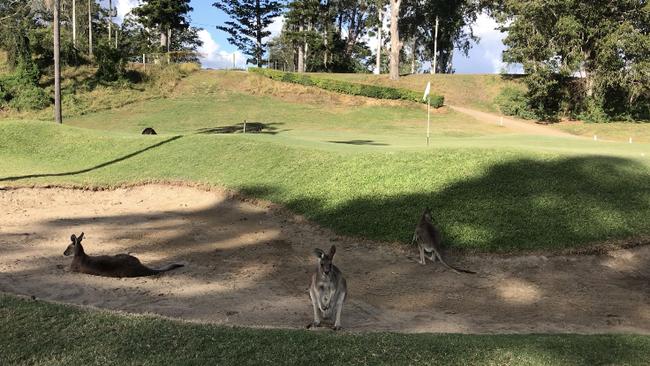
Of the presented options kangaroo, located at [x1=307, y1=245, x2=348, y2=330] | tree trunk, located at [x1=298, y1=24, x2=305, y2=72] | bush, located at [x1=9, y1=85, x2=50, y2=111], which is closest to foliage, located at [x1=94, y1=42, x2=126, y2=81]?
bush, located at [x1=9, y1=85, x2=50, y2=111]

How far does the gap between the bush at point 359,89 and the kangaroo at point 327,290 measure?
130 feet

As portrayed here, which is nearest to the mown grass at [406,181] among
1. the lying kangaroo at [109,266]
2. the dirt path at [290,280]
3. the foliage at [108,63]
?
the dirt path at [290,280]

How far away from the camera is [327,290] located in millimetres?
6996

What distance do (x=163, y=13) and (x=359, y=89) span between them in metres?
28.5

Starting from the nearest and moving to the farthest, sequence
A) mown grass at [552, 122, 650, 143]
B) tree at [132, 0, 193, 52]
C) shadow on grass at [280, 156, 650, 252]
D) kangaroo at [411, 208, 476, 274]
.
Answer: kangaroo at [411, 208, 476, 274] → shadow on grass at [280, 156, 650, 252] → mown grass at [552, 122, 650, 143] → tree at [132, 0, 193, 52]

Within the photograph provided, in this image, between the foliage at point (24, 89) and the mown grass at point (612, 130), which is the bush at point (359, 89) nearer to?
the mown grass at point (612, 130)

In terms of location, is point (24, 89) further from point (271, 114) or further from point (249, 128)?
point (271, 114)

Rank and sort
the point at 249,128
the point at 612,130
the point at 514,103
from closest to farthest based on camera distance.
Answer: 1. the point at 612,130
2. the point at 249,128
3. the point at 514,103

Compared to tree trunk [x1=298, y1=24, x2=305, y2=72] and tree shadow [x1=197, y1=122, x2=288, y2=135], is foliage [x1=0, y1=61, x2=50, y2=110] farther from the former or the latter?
tree trunk [x1=298, y1=24, x2=305, y2=72]

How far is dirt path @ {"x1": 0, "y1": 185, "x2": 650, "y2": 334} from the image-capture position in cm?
789

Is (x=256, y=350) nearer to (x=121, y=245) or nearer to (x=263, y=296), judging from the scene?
(x=263, y=296)

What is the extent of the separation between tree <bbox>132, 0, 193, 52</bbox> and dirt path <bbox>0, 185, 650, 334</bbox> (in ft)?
169

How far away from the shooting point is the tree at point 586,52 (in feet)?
127

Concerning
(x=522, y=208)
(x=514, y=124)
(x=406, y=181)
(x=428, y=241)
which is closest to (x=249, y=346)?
(x=428, y=241)
